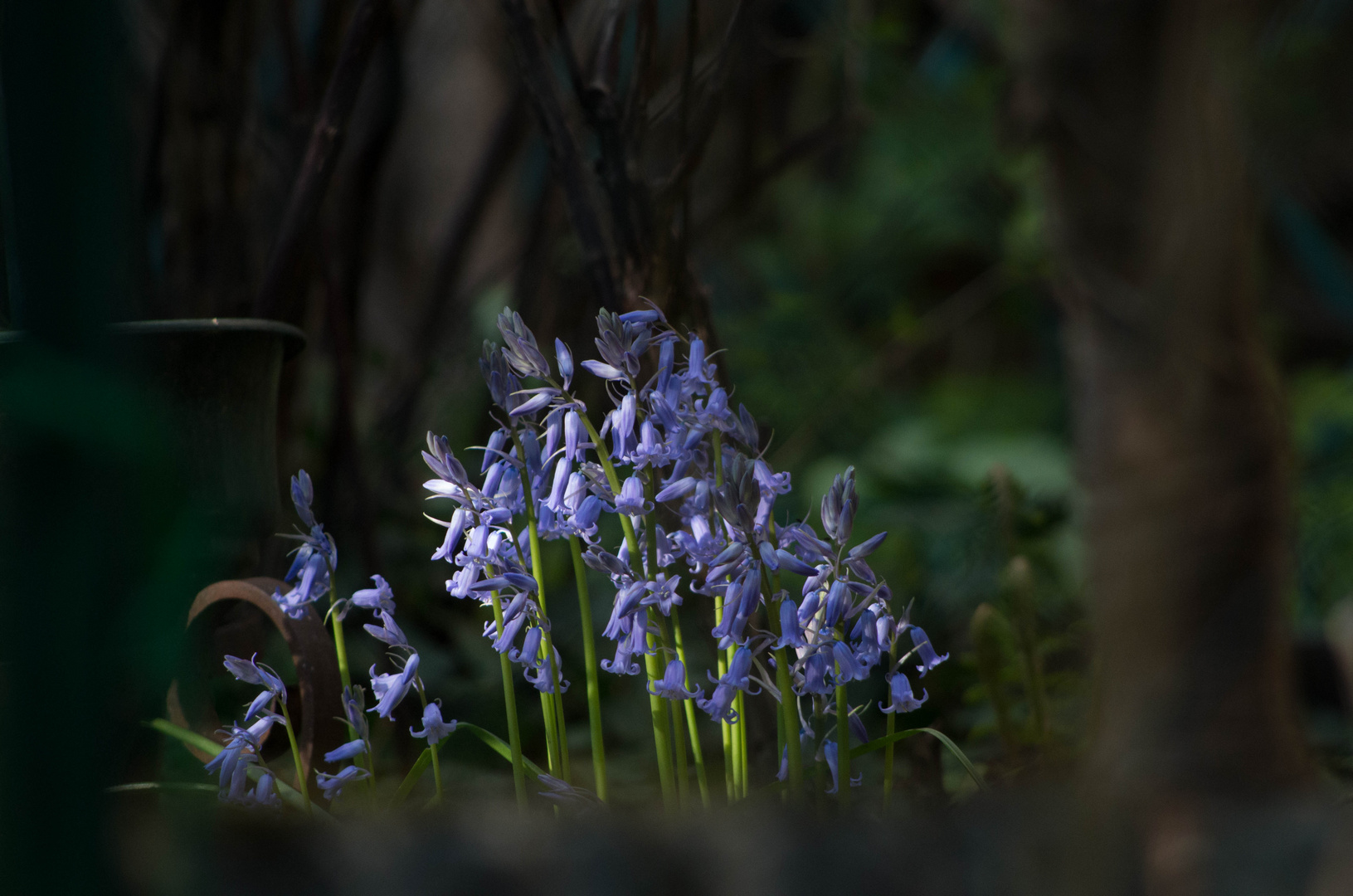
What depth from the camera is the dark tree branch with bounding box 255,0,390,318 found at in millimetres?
1021

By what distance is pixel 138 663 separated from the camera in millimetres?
303

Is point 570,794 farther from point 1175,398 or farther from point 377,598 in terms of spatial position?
point 1175,398

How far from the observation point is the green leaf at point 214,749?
58 centimetres

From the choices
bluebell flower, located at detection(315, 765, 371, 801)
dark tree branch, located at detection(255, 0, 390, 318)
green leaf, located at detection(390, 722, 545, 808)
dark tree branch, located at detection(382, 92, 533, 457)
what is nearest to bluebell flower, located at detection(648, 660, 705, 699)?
green leaf, located at detection(390, 722, 545, 808)

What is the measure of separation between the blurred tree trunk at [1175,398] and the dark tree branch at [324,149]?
95 centimetres

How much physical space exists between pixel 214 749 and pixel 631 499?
0.33 metres

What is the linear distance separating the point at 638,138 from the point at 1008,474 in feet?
2.35

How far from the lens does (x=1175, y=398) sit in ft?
4.46

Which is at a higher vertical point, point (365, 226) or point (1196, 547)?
point (365, 226)

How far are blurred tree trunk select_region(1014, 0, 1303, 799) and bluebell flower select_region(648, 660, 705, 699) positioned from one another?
0.68 m

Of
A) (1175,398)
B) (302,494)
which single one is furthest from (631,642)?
(1175,398)

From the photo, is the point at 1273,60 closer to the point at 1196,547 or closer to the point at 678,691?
the point at 1196,547

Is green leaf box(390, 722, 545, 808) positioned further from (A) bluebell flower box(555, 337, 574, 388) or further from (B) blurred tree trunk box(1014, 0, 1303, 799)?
(B) blurred tree trunk box(1014, 0, 1303, 799)

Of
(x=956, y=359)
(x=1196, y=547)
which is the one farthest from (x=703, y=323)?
(x=956, y=359)
